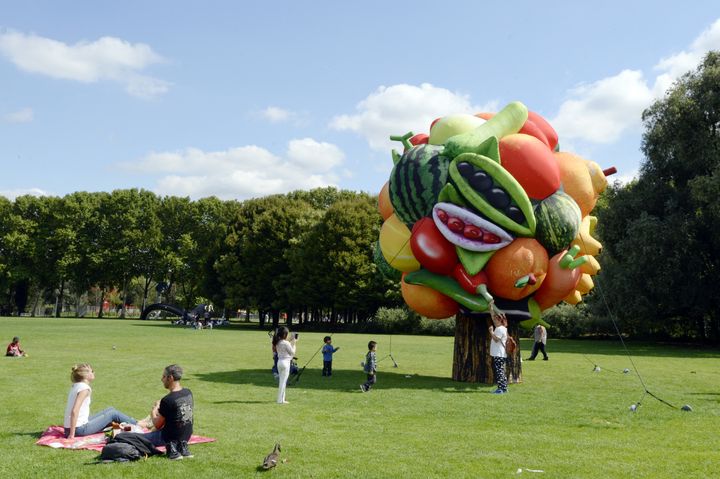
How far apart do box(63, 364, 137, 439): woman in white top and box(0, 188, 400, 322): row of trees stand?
164 ft

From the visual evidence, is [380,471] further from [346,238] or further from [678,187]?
[346,238]

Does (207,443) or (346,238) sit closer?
(207,443)

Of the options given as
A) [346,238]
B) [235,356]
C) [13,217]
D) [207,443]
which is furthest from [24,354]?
[13,217]

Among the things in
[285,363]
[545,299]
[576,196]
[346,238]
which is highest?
[346,238]

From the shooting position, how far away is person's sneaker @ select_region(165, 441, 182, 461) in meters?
9.52

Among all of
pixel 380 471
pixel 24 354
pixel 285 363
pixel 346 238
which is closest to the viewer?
pixel 380 471

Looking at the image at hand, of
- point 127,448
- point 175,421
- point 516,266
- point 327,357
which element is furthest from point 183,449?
point 327,357

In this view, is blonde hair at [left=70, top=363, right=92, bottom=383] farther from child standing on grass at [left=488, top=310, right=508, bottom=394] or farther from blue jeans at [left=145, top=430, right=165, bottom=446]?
child standing on grass at [left=488, top=310, right=508, bottom=394]

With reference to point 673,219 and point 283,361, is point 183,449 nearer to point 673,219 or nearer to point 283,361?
point 283,361

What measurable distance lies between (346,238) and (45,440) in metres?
→ 51.3

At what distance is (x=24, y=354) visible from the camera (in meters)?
25.3

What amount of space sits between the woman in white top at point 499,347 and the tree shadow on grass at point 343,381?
67 cm

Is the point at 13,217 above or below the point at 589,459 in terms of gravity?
above

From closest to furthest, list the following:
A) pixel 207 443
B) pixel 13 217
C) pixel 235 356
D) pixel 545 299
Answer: pixel 207 443 < pixel 545 299 < pixel 235 356 < pixel 13 217
